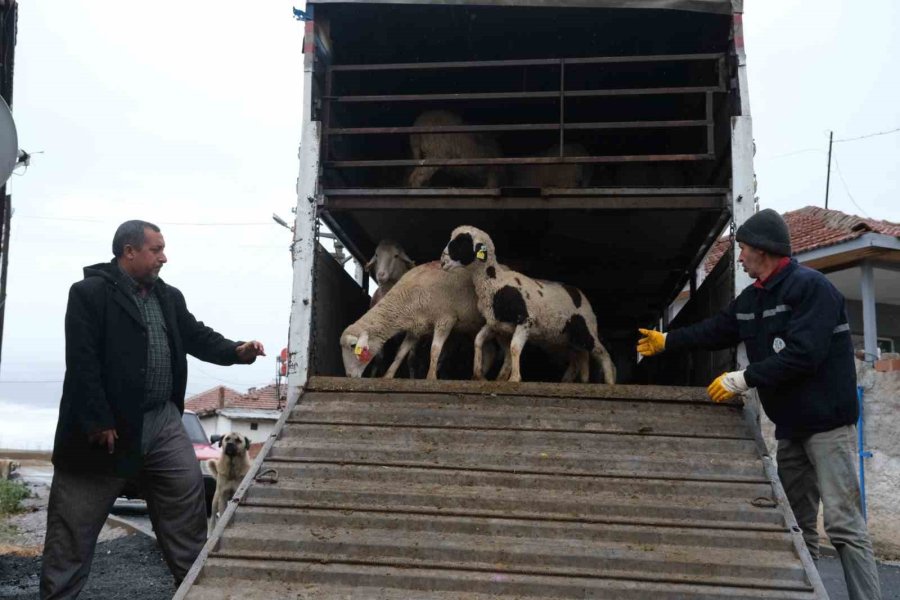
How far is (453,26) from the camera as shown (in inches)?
299

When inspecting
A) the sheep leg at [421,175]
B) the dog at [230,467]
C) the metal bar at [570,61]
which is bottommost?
the dog at [230,467]

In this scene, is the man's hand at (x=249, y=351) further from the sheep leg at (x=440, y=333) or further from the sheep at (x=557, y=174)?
the sheep at (x=557, y=174)

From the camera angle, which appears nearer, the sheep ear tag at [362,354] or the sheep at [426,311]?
the sheep ear tag at [362,354]

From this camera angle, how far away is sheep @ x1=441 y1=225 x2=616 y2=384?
6.43m

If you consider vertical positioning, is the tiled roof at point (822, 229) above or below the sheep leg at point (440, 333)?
above

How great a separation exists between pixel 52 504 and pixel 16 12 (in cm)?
518

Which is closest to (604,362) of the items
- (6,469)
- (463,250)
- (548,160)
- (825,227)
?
(463,250)

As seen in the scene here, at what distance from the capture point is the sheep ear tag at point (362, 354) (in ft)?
21.4

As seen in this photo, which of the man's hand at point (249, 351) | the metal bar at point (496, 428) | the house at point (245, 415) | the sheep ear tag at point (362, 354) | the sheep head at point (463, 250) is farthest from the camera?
the house at point (245, 415)

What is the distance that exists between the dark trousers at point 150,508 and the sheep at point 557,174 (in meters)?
4.58

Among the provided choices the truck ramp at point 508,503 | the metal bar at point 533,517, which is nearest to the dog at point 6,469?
the truck ramp at point 508,503

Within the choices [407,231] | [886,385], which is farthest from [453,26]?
[886,385]

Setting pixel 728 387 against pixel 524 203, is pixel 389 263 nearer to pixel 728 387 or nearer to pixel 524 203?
pixel 524 203

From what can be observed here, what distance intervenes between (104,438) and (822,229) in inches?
552
